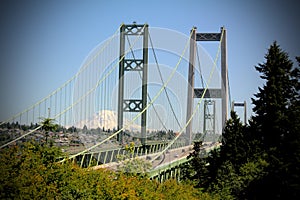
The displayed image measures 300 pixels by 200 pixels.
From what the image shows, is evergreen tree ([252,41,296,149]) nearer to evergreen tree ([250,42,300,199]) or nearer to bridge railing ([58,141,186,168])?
evergreen tree ([250,42,300,199])

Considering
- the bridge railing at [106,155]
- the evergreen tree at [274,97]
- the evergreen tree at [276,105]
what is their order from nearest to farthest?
the bridge railing at [106,155] < the evergreen tree at [276,105] < the evergreen tree at [274,97]

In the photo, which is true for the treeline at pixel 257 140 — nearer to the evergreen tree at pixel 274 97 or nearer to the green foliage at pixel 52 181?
the evergreen tree at pixel 274 97

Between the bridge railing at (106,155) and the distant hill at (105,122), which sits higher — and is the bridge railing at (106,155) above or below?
below

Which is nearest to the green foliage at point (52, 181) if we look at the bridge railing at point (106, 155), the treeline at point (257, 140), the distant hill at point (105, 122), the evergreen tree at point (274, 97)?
the bridge railing at point (106, 155)

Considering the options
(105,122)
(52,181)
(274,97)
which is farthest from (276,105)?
(52,181)

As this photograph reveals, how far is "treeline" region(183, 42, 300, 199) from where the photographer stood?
69.8 feet

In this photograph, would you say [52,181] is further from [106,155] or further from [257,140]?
[257,140]

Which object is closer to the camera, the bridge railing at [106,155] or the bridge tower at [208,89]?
the bridge railing at [106,155]

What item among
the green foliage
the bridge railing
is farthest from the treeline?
the green foliage

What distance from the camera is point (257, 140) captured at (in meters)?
23.8

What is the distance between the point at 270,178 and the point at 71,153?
688 centimetres

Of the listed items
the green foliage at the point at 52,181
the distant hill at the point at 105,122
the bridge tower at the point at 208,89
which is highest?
the bridge tower at the point at 208,89

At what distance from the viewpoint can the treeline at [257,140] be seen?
69.8ft

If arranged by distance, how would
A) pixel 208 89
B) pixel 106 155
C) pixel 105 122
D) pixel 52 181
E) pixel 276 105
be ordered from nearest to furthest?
pixel 52 181 < pixel 106 155 < pixel 105 122 < pixel 276 105 < pixel 208 89
